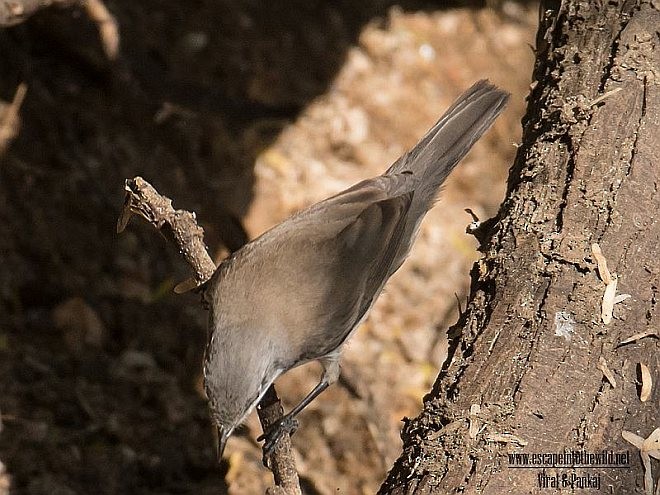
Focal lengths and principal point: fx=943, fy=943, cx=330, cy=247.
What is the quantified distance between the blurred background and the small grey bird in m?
0.60

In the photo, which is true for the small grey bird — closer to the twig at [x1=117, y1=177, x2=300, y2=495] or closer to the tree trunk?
the twig at [x1=117, y1=177, x2=300, y2=495]

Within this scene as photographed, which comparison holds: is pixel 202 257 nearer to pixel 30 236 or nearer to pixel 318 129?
pixel 30 236

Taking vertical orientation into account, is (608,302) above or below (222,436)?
above

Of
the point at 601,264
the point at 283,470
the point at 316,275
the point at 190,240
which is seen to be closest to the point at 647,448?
the point at 601,264

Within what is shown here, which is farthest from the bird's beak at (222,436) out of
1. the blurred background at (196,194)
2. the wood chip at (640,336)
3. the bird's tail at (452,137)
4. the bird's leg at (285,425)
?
the bird's tail at (452,137)

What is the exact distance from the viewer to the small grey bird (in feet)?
12.4

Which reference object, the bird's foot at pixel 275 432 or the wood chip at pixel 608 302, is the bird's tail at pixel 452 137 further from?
the wood chip at pixel 608 302

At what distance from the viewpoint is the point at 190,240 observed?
150 inches

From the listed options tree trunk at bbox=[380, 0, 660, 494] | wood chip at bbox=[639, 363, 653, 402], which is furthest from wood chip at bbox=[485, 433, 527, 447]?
wood chip at bbox=[639, 363, 653, 402]

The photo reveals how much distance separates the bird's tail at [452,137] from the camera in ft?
15.8

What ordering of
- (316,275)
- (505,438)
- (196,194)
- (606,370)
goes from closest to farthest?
1. (505,438)
2. (606,370)
3. (316,275)
4. (196,194)

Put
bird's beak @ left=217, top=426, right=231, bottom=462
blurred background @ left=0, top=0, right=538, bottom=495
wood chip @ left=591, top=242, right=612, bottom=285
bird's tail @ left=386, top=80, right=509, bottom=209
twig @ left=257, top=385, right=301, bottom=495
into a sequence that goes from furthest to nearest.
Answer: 1. blurred background @ left=0, top=0, right=538, bottom=495
2. bird's tail @ left=386, top=80, right=509, bottom=209
3. bird's beak @ left=217, top=426, right=231, bottom=462
4. twig @ left=257, top=385, right=301, bottom=495
5. wood chip @ left=591, top=242, right=612, bottom=285

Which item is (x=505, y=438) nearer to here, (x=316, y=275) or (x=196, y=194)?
(x=316, y=275)

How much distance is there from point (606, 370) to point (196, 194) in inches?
158
